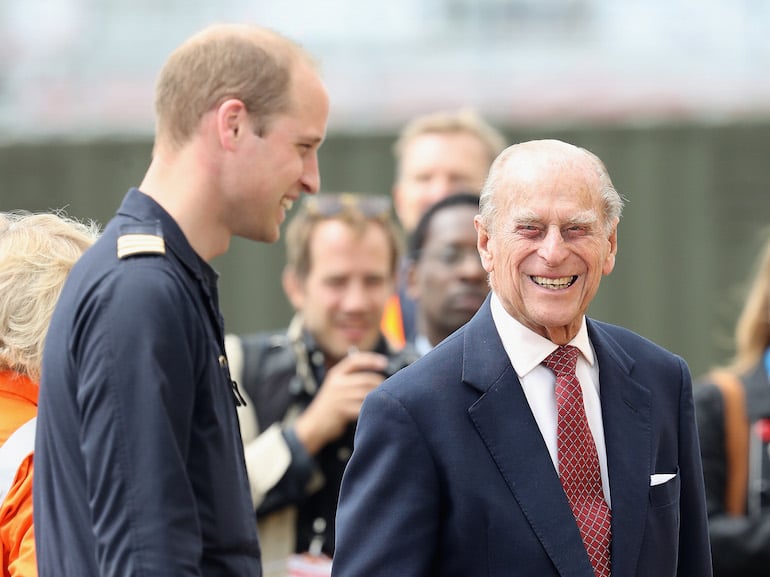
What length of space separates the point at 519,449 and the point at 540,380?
0.17 meters

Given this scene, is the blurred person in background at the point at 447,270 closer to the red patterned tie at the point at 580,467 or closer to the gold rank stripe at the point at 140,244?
the red patterned tie at the point at 580,467

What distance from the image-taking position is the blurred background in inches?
345

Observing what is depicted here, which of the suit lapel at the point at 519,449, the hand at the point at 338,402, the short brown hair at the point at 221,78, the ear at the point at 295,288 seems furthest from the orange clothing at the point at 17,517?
the ear at the point at 295,288

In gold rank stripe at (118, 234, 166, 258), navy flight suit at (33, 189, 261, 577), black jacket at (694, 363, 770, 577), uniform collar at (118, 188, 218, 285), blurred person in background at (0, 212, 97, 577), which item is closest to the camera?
navy flight suit at (33, 189, 261, 577)

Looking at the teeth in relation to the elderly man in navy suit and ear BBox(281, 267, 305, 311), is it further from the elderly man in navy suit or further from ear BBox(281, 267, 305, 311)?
ear BBox(281, 267, 305, 311)

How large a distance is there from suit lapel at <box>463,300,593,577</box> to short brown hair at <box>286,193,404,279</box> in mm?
1963

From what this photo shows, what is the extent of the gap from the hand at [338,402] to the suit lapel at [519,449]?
1.38 m

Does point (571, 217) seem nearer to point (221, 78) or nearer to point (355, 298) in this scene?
point (221, 78)

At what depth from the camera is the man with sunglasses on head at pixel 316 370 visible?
414 cm

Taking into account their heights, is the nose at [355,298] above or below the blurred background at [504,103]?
below

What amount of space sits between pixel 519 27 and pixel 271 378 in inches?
276

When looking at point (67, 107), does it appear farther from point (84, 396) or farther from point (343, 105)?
point (84, 396)

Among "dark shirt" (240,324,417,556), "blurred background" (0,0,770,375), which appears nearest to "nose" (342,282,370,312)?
"dark shirt" (240,324,417,556)

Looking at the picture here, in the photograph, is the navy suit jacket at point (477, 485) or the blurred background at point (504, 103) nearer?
the navy suit jacket at point (477, 485)
